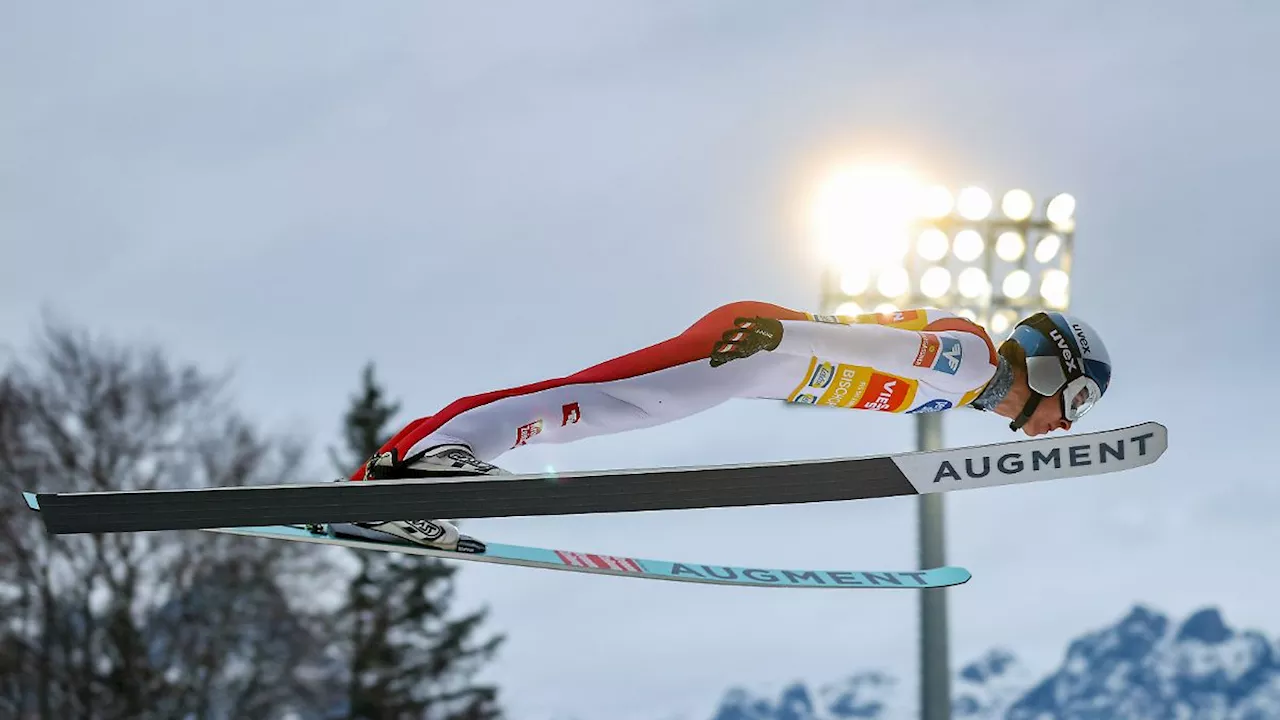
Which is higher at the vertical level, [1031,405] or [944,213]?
[944,213]

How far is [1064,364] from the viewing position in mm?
4559

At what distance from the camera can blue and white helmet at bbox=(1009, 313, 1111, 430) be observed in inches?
179

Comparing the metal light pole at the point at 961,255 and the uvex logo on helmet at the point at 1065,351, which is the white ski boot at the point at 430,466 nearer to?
the uvex logo on helmet at the point at 1065,351

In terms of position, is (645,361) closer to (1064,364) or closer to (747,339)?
(747,339)

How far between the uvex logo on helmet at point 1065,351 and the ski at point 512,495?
0.58 metres

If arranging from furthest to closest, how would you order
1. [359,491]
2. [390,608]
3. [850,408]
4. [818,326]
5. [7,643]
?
[390,608] < [7,643] < [850,408] < [818,326] < [359,491]

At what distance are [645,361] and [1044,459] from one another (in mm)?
1295

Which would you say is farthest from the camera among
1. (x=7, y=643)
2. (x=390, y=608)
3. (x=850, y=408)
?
(x=390, y=608)

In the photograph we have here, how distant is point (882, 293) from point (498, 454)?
8.06 meters

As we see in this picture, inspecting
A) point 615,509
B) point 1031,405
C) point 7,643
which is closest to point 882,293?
point 1031,405

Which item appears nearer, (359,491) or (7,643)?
(359,491)

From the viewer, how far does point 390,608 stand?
23609 millimetres

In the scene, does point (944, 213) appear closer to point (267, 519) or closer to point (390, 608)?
point (267, 519)

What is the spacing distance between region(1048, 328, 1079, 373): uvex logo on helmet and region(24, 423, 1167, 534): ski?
577mm
